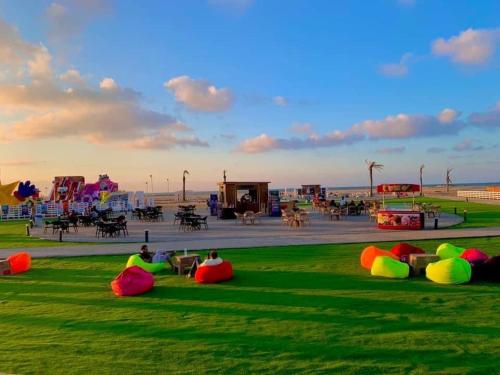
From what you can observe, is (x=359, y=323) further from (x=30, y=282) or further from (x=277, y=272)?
(x=30, y=282)

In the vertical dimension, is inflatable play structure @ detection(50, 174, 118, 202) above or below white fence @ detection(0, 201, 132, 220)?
above

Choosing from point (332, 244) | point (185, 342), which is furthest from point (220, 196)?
point (185, 342)

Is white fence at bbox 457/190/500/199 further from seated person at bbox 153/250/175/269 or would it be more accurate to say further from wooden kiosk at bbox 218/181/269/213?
seated person at bbox 153/250/175/269

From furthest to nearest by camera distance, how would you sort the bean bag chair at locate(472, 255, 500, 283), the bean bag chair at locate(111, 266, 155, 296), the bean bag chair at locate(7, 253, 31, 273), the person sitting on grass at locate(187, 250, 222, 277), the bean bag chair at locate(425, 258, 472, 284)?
the bean bag chair at locate(7, 253, 31, 273) < the person sitting on grass at locate(187, 250, 222, 277) < the bean bag chair at locate(472, 255, 500, 283) < the bean bag chair at locate(425, 258, 472, 284) < the bean bag chair at locate(111, 266, 155, 296)

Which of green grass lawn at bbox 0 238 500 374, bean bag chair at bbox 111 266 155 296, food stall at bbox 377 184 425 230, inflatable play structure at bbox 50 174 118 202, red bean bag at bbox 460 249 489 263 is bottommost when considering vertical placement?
green grass lawn at bbox 0 238 500 374

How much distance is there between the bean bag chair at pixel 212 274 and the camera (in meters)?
10.0

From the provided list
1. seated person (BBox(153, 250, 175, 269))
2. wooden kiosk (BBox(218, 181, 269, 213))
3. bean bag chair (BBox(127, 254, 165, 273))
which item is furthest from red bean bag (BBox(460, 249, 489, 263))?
wooden kiosk (BBox(218, 181, 269, 213))

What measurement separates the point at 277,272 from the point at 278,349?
517cm

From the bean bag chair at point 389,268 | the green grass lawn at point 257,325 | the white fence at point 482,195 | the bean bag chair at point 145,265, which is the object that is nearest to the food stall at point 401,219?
the green grass lawn at point 257,325

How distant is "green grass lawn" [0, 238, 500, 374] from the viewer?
5355 mm

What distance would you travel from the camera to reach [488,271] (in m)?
9.41

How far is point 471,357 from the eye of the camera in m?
5.36

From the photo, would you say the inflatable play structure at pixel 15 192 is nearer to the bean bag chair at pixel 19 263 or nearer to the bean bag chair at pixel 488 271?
the bean bag chair at pixel 19 263

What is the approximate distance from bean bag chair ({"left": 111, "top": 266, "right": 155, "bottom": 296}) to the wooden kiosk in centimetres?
1993
